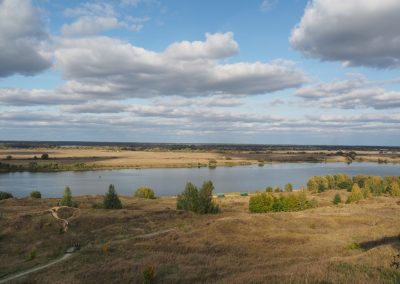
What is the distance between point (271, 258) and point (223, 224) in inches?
463

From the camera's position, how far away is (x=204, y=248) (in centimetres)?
2722

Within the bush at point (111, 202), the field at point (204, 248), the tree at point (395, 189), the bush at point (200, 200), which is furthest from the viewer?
the tree at point (395, 189)

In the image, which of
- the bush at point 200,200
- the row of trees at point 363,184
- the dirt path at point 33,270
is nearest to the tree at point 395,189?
the row of trees at point 363,184

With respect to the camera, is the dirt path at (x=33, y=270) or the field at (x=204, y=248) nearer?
the field at (x=204, y=248)

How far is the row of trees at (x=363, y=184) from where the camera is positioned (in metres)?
102

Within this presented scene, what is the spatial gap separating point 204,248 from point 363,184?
9755cm

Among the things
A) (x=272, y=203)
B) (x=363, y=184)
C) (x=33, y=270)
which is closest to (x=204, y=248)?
(x=33, y=270)

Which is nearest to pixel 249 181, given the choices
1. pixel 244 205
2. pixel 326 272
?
pixel 244 205

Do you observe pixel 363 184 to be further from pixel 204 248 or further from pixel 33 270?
pixel 33 270

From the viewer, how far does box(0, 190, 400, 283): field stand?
55.1 feet

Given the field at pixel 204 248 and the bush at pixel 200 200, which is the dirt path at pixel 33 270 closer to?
the field at pixel 204 248

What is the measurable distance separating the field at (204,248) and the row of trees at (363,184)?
197 feet

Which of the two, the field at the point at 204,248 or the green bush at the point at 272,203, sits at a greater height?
the field at the point at 204,248

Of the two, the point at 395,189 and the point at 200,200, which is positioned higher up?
the point at 200,200
